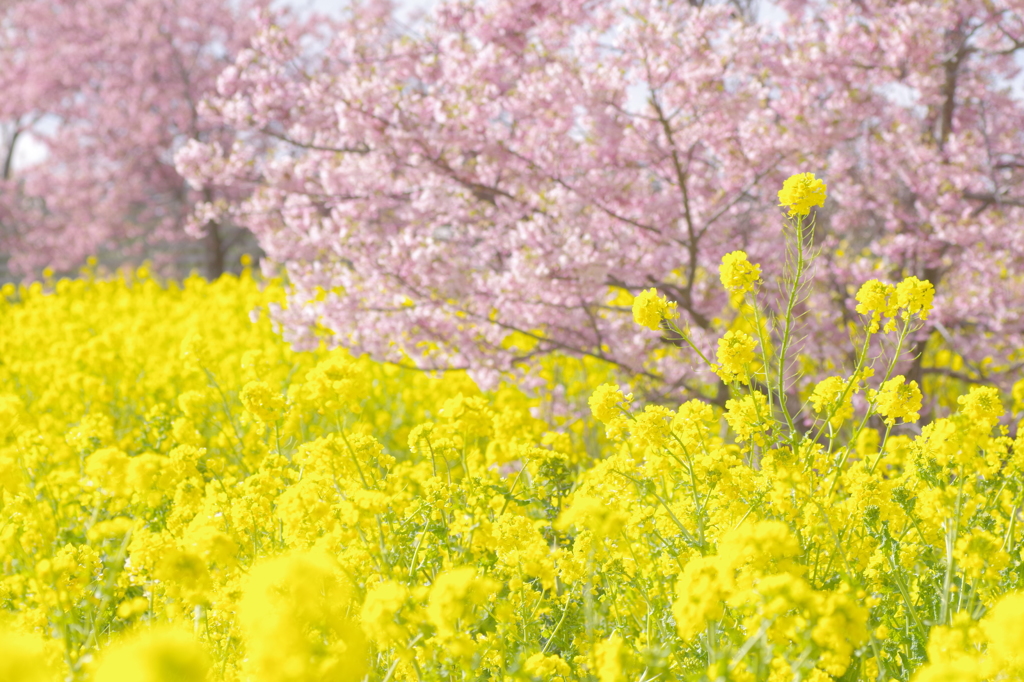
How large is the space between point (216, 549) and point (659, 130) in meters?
4.52

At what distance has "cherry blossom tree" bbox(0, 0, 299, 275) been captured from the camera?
1731 cm

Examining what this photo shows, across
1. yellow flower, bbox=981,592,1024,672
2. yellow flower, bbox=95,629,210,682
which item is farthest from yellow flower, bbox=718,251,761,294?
yellow flower, bbox=95,629,210,682

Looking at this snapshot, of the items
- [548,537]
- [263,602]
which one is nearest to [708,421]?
[548,537]

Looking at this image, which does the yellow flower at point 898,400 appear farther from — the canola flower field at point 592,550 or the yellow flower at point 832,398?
the yellow flower at point 832,398

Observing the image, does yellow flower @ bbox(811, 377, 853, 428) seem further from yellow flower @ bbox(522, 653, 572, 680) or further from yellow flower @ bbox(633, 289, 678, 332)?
yellow flower @ bbox(522, 653, 572, 680)

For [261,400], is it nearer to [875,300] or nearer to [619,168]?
[875,300]

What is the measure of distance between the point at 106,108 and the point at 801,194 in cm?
1817

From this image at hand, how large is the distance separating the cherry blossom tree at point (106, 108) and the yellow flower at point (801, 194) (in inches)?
620

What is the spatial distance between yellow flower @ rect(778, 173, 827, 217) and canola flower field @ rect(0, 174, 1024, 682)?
1cm

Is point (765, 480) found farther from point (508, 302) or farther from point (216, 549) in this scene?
point (508, 302)

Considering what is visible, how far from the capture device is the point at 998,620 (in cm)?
159

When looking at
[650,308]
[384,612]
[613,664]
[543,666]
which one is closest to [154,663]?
[384,612]

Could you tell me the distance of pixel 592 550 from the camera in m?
2.87

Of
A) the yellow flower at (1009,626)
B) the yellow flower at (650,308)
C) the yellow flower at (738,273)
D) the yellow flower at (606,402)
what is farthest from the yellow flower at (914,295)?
the yellow flower at (1009,626)
